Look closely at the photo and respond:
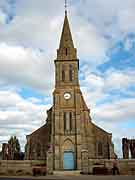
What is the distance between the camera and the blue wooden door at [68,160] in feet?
147

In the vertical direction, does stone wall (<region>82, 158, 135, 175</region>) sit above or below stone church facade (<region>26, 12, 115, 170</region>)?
below

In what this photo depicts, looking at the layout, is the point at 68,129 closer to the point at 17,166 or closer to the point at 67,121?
the point at 67,121

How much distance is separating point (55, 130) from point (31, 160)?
6.49 meters

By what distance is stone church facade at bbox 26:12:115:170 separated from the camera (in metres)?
45.2

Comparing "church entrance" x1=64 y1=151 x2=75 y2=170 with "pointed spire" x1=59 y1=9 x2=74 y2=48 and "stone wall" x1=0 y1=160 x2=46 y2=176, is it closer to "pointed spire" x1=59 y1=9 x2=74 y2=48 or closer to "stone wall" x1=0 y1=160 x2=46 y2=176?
"stone wall" x1=0 y1=160 x2=46 y2=176

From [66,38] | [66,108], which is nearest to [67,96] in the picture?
[66,108]

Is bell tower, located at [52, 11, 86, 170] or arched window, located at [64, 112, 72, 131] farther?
arched window, located at [64, 112, 72, 131]

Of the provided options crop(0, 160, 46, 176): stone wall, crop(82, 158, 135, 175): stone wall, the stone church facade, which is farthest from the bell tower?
crop(0, 160, 46, 176): stone wall

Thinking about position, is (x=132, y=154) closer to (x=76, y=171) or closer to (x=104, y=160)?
(x=104, y=160)

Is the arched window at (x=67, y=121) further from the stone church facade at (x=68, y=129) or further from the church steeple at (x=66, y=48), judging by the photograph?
the church steeple at (x=66, y=48)

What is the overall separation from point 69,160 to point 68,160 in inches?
6.2

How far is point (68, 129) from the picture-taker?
46.3 m

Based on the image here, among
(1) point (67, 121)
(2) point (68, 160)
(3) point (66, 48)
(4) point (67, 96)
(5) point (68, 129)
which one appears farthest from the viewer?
(3) point (66, 48)

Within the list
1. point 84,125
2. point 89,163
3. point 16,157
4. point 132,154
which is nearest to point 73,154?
point 89,163
